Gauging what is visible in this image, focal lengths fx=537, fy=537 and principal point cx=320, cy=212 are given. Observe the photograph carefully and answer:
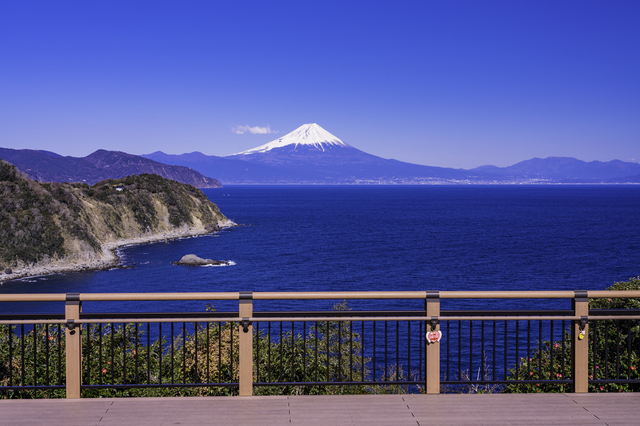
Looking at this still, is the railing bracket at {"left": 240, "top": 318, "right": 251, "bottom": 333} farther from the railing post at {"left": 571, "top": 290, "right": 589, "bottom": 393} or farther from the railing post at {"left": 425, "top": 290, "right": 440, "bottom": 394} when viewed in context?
the railing post at {"left": 571, "top": 290, "right": 589, "bottom": 393}

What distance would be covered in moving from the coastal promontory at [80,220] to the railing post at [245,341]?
57.9 meters

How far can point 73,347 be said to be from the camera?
6.13m

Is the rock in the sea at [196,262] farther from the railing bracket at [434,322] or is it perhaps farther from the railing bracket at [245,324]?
the railing bracket at [434,322]

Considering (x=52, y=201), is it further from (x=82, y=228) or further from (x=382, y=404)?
(x=382, y=404)

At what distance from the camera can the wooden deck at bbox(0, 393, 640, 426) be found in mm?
5281

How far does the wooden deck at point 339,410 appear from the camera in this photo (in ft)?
17.3

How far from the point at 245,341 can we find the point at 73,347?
1957 mm

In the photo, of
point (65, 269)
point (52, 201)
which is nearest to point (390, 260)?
point (65, 269)

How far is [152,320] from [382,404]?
269 centimetres

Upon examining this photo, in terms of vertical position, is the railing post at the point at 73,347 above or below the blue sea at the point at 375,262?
above

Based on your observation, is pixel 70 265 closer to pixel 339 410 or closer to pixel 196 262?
pixel 196 262

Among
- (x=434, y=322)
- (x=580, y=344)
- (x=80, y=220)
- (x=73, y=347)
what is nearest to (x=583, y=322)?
(x=580, y=344)

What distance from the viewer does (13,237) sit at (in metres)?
60.6

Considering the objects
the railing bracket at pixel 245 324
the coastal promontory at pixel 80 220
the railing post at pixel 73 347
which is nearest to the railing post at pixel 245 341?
the railing bracket at pixel 245 324
